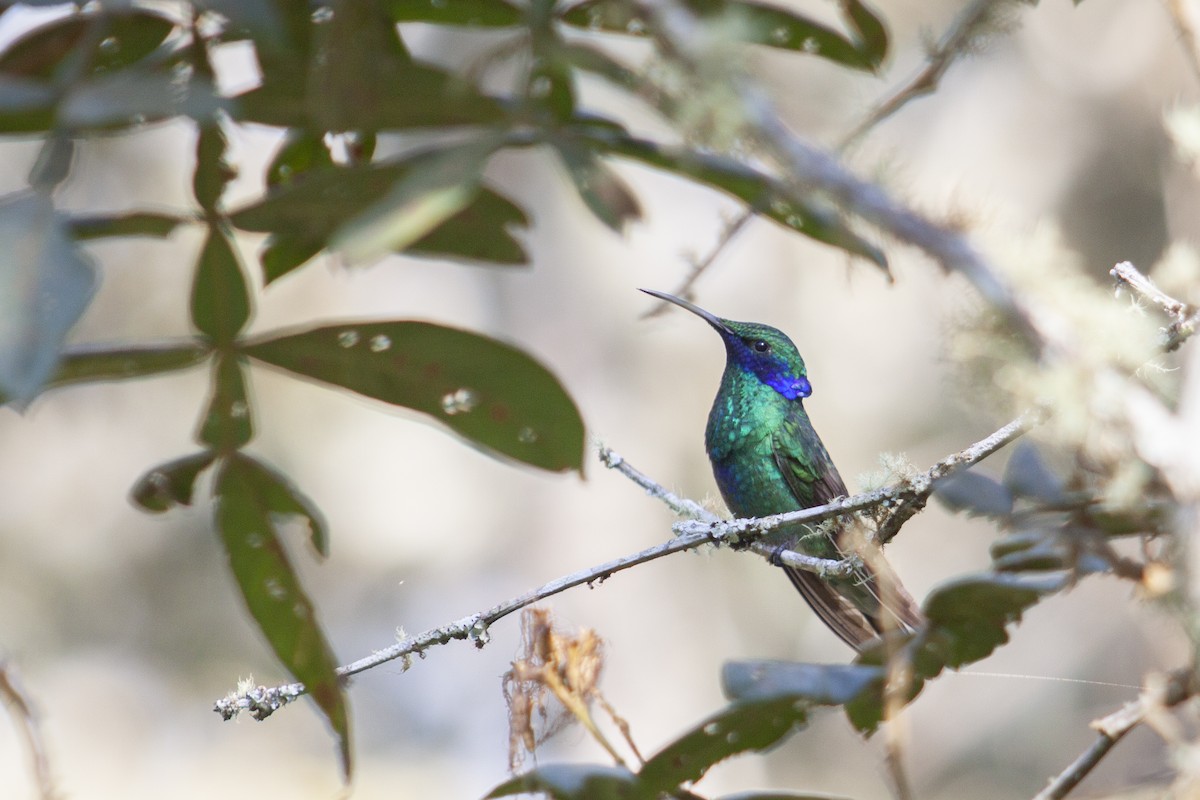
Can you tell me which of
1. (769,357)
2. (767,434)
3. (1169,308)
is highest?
(1169,308)

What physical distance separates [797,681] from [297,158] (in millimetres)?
779

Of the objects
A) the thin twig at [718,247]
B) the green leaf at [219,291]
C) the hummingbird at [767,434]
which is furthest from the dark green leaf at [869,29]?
the hummingbird at [767,434]

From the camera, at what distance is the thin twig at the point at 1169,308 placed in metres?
1.12

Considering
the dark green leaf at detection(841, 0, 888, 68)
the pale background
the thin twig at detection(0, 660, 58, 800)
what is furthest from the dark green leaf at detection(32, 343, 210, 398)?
the pale background

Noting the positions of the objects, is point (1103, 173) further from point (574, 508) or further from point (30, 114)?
point (30, 114)

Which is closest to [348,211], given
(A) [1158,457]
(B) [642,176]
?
(A) [1158,457]

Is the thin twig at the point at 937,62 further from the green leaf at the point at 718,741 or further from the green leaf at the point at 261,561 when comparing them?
the green leaf at the point at 261,561

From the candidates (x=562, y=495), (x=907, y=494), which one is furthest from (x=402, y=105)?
(x=562, y=495)

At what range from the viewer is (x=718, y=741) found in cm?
87

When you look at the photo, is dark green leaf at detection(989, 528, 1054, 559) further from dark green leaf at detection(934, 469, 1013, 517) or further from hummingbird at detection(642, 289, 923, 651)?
hummingbird at detection(642, 289, 923, 651)

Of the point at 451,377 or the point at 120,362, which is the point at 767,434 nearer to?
the point at 451,377

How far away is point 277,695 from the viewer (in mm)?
1533

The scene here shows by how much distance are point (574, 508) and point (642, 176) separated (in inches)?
102

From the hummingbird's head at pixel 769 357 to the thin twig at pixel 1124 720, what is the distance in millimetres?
2503
